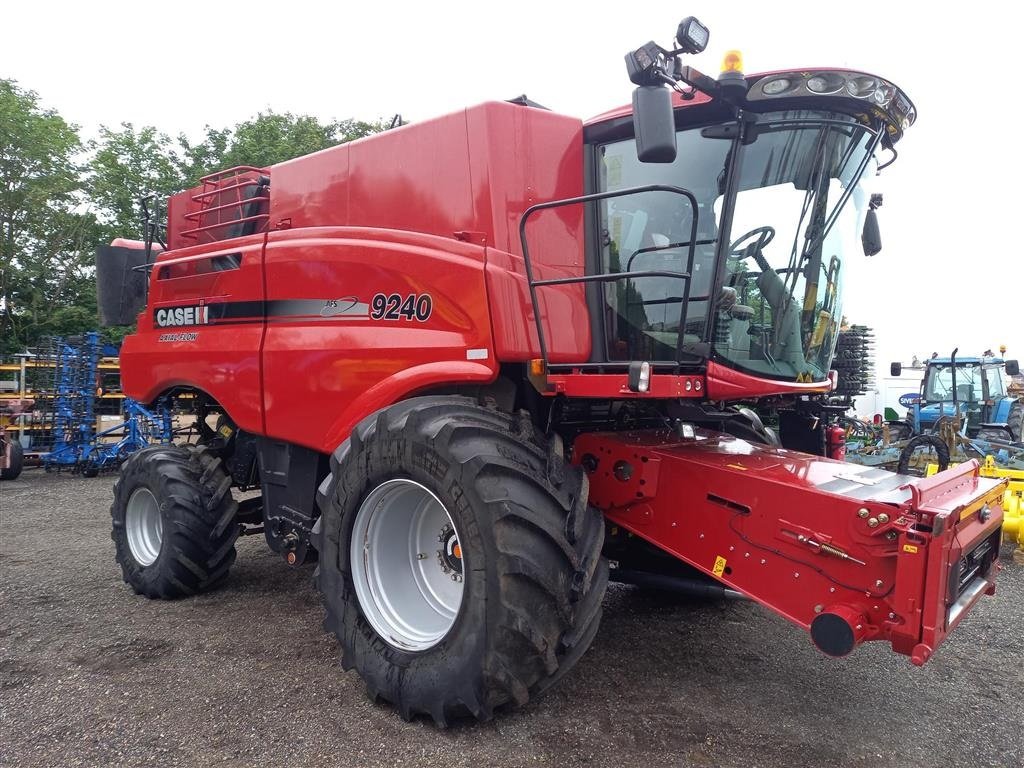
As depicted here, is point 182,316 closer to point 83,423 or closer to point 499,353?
point 499,353

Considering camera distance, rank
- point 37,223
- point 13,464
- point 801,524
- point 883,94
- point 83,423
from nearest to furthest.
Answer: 1. point 801,524
2. point 883,94
3. point 13,464
4. point 83,423
5. point 37,223

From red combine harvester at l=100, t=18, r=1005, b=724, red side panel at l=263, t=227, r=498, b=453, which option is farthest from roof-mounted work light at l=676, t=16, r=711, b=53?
red side panel at l=263, t=227, r=498, b=453

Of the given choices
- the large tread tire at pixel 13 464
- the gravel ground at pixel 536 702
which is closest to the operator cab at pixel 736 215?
the gravel ground at pixel 536 702

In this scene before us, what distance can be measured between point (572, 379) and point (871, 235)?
2.01 m

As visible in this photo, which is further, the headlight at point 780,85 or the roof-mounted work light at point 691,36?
the headlight at point 780,85

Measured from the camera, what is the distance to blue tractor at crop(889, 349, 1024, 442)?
13.1 m

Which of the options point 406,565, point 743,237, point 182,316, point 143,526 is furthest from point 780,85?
point 143,526

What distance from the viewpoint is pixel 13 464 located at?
10.8m

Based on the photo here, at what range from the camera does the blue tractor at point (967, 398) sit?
1315 cm

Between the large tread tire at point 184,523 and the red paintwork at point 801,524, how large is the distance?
2608 millimetres

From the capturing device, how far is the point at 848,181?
336 centimetres

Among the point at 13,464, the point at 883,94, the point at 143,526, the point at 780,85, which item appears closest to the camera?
the point at 780,85

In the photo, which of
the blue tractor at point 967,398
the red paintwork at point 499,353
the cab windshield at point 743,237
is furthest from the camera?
the blue tractor at point 967,398

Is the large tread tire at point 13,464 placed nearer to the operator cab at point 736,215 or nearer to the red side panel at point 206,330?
the red side panel at point 206,330
